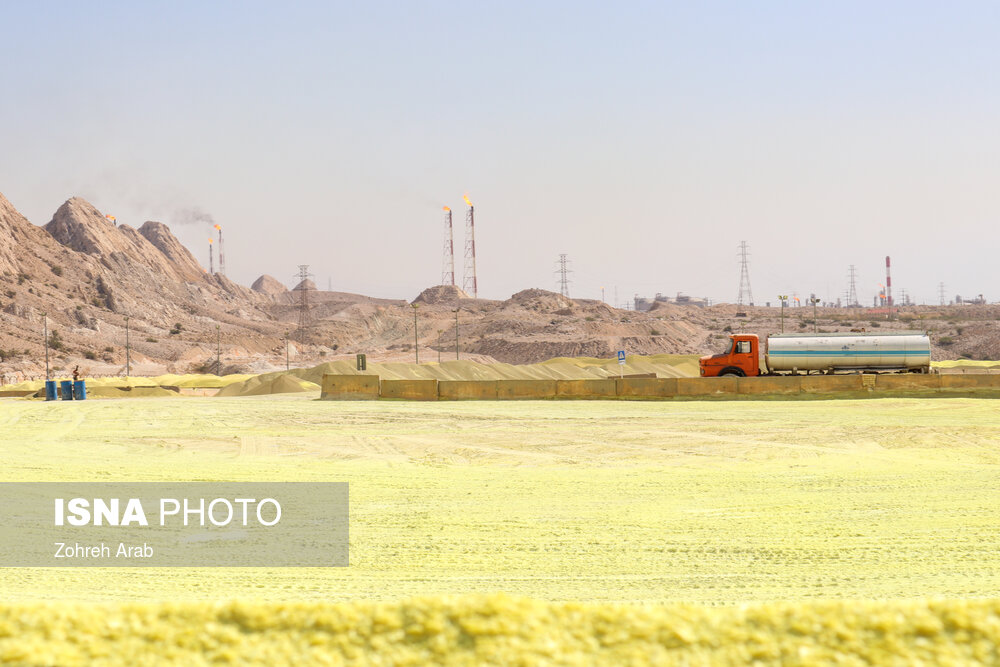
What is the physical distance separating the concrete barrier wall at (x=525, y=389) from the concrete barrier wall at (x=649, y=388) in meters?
3.60

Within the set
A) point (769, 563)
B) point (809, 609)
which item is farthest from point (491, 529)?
point (809, 609)

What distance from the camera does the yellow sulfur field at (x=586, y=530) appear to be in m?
2.98

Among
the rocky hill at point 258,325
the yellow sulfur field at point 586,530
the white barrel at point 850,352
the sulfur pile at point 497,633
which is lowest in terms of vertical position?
the yellow sulfur field at point 586,530

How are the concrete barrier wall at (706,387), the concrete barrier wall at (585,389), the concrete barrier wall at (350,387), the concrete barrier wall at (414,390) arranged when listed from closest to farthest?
the concrete barrier wall at (706,387)
the concrete barrier wall at (585,389)
the concrete barrier wall at (414,390)
the concrete barrier wall at (350,387)

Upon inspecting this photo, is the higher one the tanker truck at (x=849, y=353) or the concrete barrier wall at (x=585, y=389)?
the tanker truck at (x=849, y=353)

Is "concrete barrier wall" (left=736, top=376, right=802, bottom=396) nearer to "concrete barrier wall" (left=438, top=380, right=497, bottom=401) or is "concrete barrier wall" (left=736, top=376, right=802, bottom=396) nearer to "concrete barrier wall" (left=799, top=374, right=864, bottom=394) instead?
"concrete barrier wall" (left=799, top=374, right=864, bottom=394)

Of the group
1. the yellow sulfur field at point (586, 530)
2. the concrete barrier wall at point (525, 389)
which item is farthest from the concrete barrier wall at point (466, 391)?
the yellow sulfur field at point (586, 530)

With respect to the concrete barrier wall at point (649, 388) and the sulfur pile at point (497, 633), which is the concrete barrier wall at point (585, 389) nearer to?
the concrete barrier wall at point (649, 388)

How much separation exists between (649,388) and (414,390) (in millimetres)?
12354

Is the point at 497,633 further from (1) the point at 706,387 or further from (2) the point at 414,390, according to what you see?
(2) the point at 414,390

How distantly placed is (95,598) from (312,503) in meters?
6.75

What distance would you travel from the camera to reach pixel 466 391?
140 feet

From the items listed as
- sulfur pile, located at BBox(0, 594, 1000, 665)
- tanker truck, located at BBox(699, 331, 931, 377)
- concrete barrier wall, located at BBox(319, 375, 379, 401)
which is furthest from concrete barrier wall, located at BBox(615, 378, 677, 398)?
sulfur pile, located at BBox(0, 594, 1000, 665)

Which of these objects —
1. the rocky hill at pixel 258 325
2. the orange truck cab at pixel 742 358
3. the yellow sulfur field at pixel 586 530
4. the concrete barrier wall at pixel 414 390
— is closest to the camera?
the yellow sulfur field at pixel 586 530
